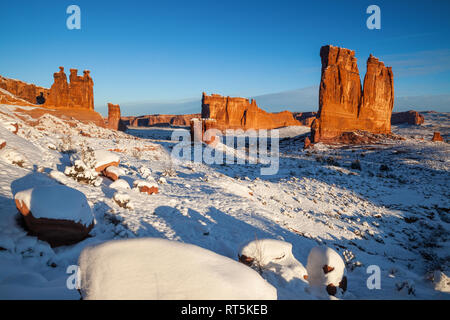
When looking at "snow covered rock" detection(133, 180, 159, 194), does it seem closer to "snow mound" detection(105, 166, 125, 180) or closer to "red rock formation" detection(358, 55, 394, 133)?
"snow mound" detection(105, 166, 125, 180)

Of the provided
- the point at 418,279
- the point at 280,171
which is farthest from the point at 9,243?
the point at 280,171

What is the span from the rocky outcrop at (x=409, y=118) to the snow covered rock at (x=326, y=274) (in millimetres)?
78069

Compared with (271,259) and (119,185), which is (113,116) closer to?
(119,185)

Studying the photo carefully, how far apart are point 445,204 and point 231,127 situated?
52.4 metres

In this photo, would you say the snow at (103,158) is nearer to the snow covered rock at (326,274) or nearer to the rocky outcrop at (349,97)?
the snow covered rock at (326,274)

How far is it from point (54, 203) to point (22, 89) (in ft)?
205

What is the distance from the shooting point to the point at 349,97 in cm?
3266

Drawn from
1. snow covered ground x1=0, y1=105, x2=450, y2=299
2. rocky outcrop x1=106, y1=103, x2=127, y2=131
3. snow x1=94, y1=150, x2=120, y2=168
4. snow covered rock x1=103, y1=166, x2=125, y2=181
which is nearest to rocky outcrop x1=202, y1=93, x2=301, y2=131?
rocky outcrop x1=106, y1=103, x2=127, y2=131

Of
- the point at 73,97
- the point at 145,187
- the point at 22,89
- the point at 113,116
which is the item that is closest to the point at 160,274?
the point at 145,187

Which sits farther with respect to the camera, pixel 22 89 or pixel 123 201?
pixel 22 89

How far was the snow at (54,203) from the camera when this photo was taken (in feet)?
10.0

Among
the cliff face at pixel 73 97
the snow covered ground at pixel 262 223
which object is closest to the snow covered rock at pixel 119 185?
the snow covered ground at pixel 262 223

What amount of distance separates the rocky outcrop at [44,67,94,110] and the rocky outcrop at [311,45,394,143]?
137 feet

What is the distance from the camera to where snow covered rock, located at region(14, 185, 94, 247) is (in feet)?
10.0
